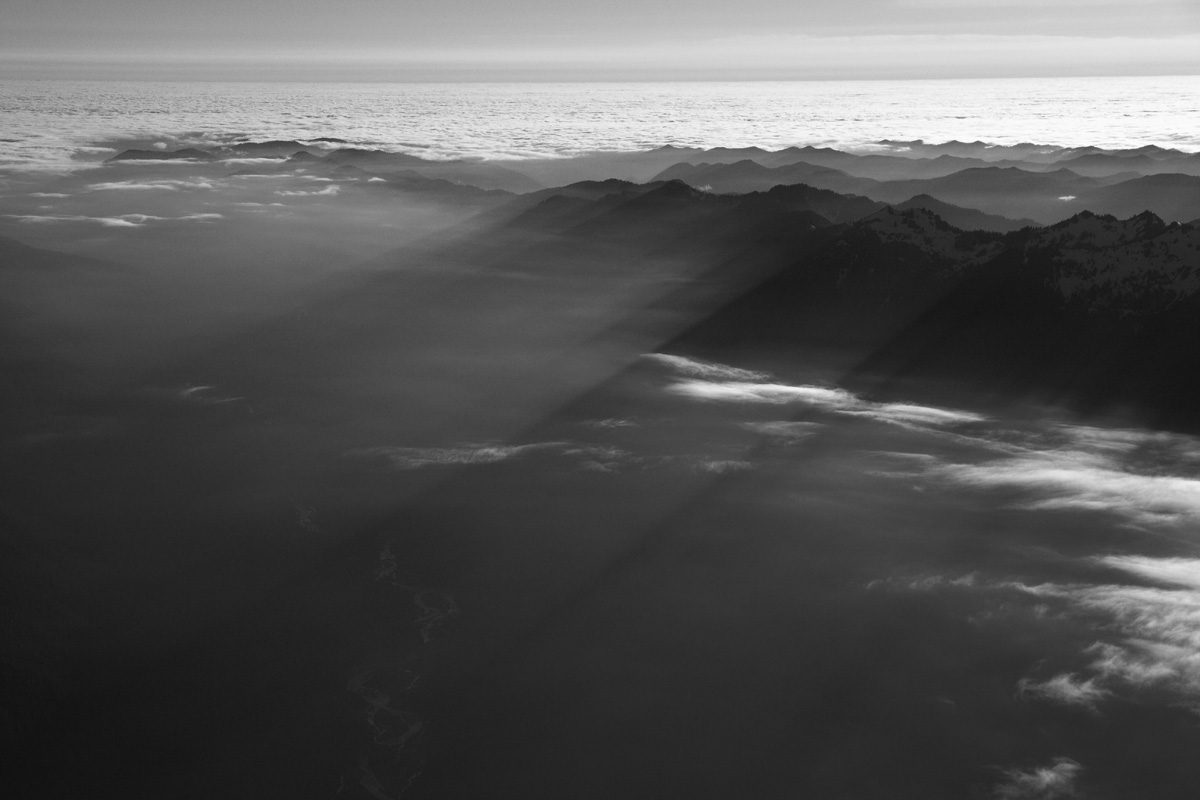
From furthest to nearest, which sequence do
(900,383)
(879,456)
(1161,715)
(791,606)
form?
1. (900,383)
2. (879,456)
3. (791,606)
4. (1161,715)

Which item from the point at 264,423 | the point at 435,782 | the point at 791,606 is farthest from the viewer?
the point at 264,423

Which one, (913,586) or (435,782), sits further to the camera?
(913,586)

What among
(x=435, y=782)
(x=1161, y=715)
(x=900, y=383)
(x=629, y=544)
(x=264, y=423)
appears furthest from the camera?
(x=900, y=383)

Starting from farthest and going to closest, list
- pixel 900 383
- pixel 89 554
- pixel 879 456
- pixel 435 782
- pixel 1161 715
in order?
pixel 900 383
pixel 879 456
pixel 89 554
pixel 1161 715
pixel 435 782

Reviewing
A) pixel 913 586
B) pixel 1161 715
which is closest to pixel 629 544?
pixel 913 586

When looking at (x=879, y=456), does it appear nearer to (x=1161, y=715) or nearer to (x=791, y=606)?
(x=791, y=606)

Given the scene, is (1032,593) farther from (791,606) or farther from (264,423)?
(264,423)

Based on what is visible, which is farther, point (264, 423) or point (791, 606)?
point (264, 423)

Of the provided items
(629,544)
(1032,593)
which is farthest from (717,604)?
(1032,593)

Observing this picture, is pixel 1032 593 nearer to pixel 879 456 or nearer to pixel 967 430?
pixel 879 456
